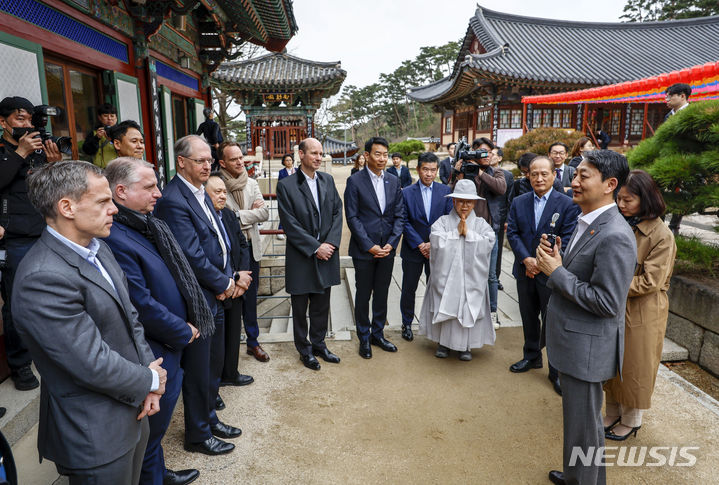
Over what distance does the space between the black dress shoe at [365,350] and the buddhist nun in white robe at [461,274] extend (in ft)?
2.30

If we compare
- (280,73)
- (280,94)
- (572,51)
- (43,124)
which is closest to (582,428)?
(43,124)

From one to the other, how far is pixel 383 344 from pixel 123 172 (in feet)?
9.93

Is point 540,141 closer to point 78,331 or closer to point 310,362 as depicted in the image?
point 310,362

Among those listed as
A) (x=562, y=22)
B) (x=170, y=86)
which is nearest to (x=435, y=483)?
(x=170, y=86)

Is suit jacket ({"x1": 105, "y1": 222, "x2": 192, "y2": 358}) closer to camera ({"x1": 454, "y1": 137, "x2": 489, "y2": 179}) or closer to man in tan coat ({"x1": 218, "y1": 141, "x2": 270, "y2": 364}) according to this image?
man in tan coat ({"x1": 218, "y1": 141, "x2": 270, "y2": 364})

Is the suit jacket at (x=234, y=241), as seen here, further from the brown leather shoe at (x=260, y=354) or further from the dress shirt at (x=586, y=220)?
the dress shirt at (x=586, y=220)

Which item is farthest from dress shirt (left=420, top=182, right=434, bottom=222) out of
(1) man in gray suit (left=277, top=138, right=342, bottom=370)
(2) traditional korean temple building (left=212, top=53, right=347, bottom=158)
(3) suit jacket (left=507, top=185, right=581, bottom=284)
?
(2) traditional korean temple building (left=212, top=53, right=347, bottom=158)

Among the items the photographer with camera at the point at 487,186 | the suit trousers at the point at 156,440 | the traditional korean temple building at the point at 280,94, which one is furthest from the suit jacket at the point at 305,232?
the traditional korean temple building at the point at 280,94

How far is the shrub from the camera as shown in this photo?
7.57 meters

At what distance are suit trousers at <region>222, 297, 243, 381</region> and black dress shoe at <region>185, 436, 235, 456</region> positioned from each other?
2.78ft

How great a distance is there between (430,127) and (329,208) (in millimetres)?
44181

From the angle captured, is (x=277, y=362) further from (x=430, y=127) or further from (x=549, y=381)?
(x=430, y=127)

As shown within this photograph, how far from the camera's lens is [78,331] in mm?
1557

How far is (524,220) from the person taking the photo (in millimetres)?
4082
